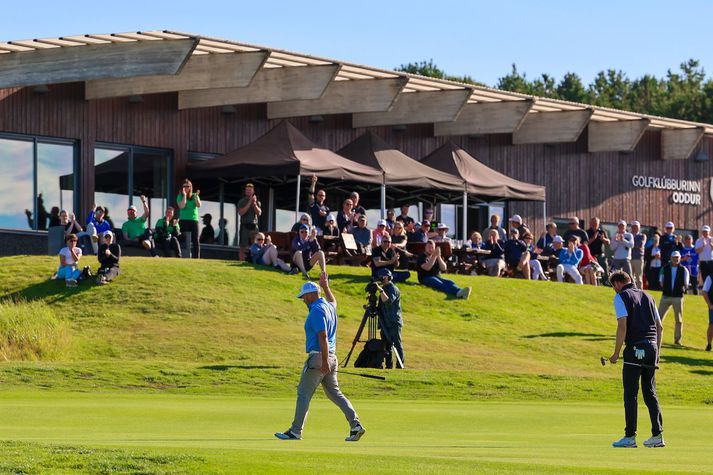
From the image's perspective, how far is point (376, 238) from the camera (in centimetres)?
3000

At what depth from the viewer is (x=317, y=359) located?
43.9 feet

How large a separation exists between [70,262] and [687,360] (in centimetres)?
1126

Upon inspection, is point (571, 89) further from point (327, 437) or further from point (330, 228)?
point (327, 437)

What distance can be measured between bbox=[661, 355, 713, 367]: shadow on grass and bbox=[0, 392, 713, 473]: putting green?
731 cm

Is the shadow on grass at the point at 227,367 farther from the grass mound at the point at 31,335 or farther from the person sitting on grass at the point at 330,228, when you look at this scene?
the person sitting on grass at the point at 330,228

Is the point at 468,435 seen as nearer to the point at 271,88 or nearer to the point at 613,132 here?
the point at 271,88

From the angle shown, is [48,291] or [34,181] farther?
[34,181]

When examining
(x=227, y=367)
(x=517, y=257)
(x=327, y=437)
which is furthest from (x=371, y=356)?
(x=517, y=257)

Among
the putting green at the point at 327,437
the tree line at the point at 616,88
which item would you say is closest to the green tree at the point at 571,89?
the tree line at the point at 616,88

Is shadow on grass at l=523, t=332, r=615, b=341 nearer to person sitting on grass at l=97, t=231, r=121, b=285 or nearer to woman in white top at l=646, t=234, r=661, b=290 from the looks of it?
woman in white top at l=646, t=234, r=661, b=290

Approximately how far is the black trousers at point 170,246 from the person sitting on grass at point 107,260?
10.9ft

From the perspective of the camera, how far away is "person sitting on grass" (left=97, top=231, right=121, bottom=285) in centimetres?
2741

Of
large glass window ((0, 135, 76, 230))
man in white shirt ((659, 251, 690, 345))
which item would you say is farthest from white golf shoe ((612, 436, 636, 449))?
large glass window ((0, 135, 76, 230))

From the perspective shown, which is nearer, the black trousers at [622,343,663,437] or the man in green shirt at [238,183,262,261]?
the black trousers at [622,343,663,437]
